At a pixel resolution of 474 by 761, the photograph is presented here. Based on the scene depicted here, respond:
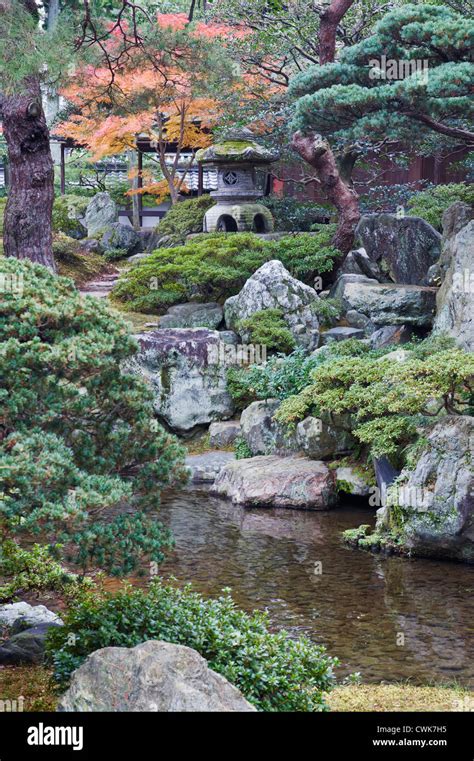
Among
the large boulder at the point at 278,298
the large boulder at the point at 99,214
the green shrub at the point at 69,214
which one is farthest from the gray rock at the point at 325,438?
the large boulder at the point at 99,214

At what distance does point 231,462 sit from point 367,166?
599 inches

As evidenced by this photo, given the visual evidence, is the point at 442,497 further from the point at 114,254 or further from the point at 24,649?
the point at 114,254

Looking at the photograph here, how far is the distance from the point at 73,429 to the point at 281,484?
799 cm

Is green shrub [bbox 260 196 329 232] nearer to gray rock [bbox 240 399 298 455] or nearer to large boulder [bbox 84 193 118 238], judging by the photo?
large boulder [bbox 84 193 118 238]

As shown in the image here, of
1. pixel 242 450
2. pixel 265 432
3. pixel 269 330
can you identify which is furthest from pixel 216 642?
pixel 269 330

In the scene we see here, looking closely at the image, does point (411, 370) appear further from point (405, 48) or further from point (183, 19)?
point (183, 19)

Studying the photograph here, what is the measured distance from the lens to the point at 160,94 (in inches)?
604

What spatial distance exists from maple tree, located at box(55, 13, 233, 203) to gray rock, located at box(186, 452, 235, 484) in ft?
20.0

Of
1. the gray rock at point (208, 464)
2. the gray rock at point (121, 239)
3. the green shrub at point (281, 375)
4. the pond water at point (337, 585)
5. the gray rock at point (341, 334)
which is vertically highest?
the gray rock at point (121, 239)

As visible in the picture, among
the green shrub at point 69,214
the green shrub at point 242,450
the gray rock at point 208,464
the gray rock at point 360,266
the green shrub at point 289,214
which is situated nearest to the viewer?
the green shrub at point 242,450

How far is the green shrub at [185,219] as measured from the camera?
24547 millimetres

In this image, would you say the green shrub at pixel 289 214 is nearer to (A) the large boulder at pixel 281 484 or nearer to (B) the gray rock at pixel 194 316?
(B) the gray rock at pixel 194 316

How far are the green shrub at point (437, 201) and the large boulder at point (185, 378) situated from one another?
6.33 metres

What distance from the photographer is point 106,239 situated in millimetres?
27562
